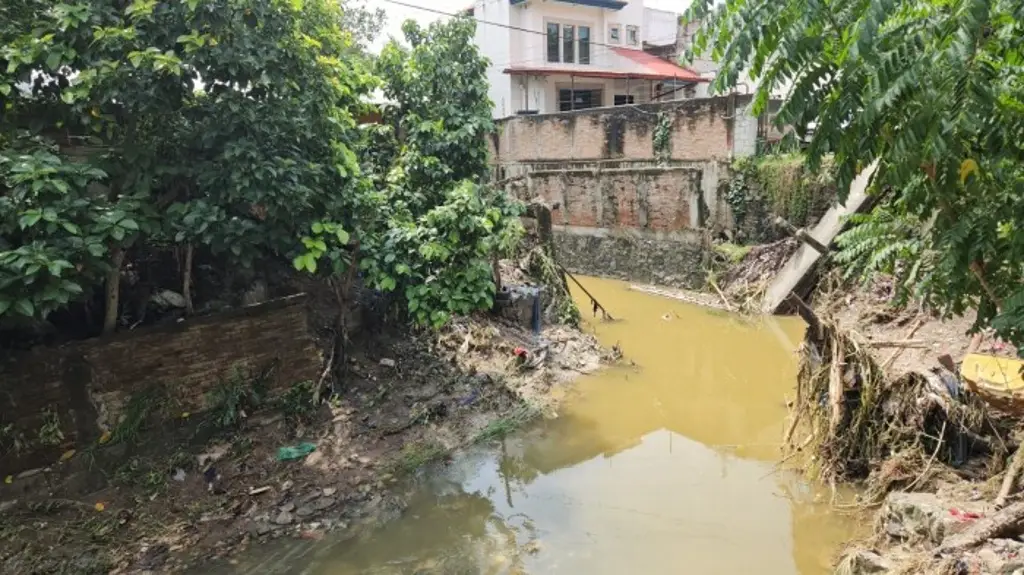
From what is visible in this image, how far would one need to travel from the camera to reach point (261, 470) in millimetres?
5703

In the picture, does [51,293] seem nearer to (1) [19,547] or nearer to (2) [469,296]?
(1) [19,547]

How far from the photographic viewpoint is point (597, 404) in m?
7.78

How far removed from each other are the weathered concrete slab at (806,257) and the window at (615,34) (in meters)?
16.6

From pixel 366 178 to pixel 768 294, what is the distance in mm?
8203

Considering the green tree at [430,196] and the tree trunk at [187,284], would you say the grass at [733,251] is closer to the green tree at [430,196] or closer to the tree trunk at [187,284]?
the green tree at [430,196]

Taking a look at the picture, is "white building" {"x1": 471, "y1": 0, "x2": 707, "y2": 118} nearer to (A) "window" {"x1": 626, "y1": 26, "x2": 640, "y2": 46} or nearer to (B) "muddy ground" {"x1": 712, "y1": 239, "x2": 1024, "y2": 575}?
(A) "window" {"x1": 626, "y1": 26, "x2": 640, "y2": 46}

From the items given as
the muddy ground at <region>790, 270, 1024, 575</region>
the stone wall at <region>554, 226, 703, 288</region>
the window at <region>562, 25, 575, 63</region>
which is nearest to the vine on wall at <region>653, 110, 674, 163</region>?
the stone wall at <region>554, 226, 703, 288</region>

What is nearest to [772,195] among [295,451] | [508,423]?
[508,423]

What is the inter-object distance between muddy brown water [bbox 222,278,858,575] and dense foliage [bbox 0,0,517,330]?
76.6 inches

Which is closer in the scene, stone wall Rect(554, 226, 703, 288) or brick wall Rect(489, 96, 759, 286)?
brick wall Rect(489, 96, 759, 286)

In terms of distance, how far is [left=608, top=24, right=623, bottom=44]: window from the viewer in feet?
82.5

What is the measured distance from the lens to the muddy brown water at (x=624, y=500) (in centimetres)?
472

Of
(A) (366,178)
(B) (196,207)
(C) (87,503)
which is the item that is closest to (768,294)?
(A) (366,178)

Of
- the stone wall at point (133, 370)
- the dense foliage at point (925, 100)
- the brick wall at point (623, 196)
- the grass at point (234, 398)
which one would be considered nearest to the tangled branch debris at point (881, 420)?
the dense foliage at point (925, 100)
